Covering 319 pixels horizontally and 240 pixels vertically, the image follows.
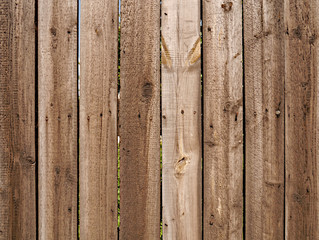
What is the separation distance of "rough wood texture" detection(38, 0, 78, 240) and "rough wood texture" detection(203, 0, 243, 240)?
712mm

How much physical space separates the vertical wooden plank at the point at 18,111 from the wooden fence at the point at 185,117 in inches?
3.1

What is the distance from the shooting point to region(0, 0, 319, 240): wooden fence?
105cm

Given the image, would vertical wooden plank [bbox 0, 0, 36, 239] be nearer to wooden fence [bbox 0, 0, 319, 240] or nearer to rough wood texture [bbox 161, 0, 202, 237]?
wooden fence [bbox 0, 0, 319, 240]

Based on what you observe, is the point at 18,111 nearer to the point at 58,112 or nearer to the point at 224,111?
the point at 58,112

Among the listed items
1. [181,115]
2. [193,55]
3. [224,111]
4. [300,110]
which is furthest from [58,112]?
[300,110]

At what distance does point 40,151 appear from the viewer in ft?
3.59

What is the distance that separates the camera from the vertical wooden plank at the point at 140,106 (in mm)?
1062

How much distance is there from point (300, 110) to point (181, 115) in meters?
0.62

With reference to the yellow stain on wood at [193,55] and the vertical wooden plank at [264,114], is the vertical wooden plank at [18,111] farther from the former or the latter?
the vertical wooden plank at [264,114]

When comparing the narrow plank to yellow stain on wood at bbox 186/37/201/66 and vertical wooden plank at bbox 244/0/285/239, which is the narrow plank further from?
yellow stain on wood at bbox 186/37/201/66

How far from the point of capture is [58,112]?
3.55 ft

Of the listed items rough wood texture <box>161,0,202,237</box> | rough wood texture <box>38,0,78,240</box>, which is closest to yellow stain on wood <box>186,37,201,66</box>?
rough wood texture <box>161,0,202,237</box>

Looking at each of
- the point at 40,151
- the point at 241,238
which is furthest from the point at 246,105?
the point at 40,151

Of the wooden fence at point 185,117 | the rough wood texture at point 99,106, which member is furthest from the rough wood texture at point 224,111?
the rough wood texture at point 99,106
